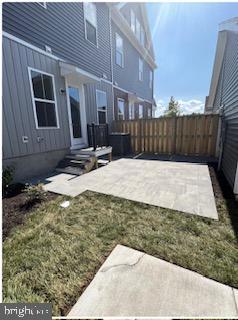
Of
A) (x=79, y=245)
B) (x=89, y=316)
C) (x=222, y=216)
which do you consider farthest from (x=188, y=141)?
(x=89, y=316)

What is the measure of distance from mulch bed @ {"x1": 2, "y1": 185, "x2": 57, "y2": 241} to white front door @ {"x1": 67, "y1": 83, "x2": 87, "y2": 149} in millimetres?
2891

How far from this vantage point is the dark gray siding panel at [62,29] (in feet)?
13.4

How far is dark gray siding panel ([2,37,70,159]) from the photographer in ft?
12.6

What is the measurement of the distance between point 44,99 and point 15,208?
11.0ft

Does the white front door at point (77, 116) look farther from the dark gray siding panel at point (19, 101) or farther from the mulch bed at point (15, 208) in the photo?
the mulch bed at point (15, 208)

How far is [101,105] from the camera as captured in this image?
7.87 m

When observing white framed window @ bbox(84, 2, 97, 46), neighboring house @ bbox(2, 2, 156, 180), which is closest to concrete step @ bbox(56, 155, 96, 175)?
neighboring house @ bbox(2, 2, 156, 180)

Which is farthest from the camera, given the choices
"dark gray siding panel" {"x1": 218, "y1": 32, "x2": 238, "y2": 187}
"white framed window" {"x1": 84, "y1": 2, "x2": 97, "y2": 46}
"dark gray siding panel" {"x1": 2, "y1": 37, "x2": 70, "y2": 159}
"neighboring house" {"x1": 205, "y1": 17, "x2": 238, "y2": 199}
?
"white framed window" {"x1": 84, "y1": 2, "x2": 97, "y2": 46}

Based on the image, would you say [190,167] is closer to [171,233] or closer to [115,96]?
[171,233]

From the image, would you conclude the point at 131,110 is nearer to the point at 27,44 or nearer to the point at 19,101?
the point at 27,44

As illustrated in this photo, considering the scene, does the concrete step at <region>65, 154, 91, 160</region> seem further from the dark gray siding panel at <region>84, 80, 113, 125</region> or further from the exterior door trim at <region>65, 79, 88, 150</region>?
the dark gray siding panel at <region>84, 80, 113, 125</region>

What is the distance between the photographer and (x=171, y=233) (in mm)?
2068

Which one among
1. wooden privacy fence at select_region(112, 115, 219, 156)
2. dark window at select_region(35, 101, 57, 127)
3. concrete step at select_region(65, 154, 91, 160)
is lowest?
concrete step at select_region(65, 154, 91, 160)

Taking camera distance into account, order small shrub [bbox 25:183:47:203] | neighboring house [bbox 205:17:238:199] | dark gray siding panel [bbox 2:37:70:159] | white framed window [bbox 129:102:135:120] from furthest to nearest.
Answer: white framed window [bbox 129:102:135:120] < dark gray siding panel [bbox 2:37:70:159] < neighboring house [bbox 205:17:238:199] < small shrub [bbox 25:183:47:203]
